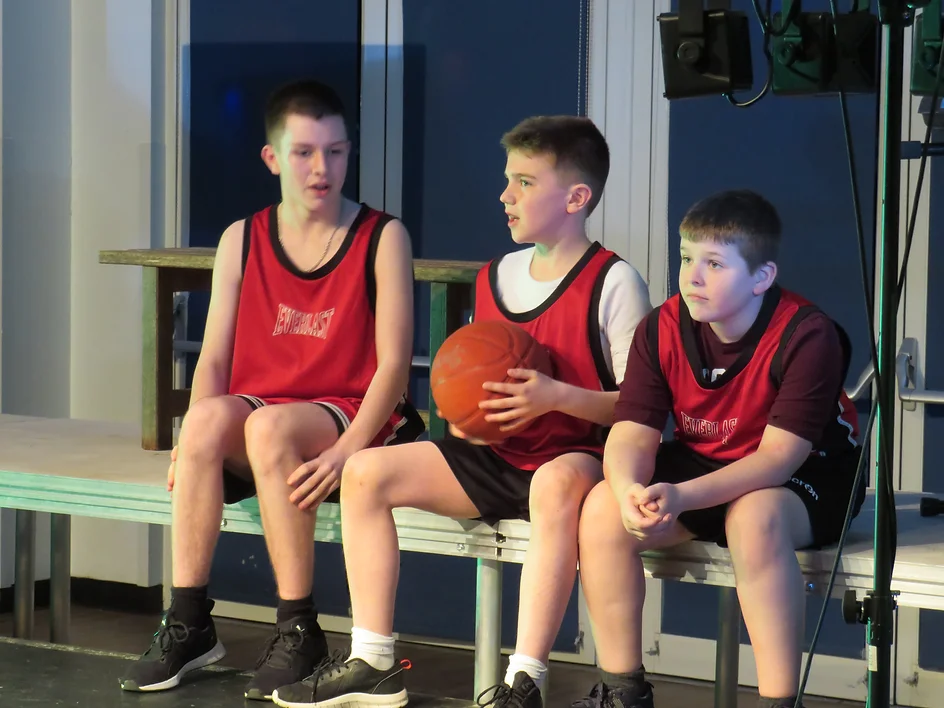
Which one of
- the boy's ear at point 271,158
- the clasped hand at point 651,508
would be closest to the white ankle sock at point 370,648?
the clasped hand at point 651,508

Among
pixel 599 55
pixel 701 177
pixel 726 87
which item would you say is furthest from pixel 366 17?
pixel 726 87

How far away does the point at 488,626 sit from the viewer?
9.16 feet

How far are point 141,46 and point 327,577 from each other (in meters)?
1.93

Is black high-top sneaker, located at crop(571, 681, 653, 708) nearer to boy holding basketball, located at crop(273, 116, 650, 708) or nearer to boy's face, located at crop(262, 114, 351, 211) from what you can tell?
boy holding basketball, located at crop(273, 116, 650, 708)

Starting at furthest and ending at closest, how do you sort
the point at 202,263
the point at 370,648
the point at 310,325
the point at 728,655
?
the point at 202,263
the point at 310,325
the point at 728,655
the point at 370,648

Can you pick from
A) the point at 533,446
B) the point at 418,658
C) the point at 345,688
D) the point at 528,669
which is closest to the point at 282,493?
the point at 345,688

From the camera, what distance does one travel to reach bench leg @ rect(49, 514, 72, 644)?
3695 mm

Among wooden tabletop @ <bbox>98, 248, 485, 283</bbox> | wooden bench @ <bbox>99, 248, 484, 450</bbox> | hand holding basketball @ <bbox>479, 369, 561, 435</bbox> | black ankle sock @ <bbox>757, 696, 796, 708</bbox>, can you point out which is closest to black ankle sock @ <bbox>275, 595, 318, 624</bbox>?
hand holding basketball @ <bbox>479, 369, 561, 435</bbox>

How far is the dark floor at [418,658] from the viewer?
12.7 ft

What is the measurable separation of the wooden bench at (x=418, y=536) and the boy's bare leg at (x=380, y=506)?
0.41 feet

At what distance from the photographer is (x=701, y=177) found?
3994 mm

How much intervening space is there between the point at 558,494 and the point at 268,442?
0.63 metres

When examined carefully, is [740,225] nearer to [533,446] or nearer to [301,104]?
[533,446]

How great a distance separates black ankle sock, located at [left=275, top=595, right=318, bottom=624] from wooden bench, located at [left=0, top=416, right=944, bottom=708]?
0.16 m
